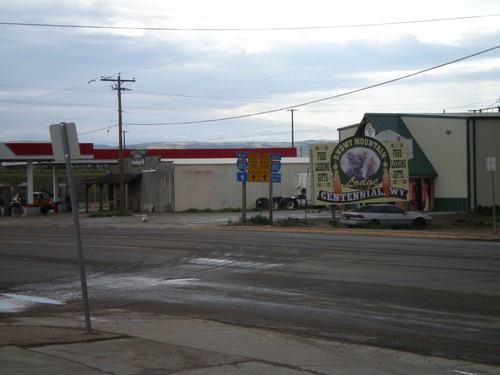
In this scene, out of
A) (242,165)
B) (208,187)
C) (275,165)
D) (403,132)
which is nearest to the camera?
(242,165)

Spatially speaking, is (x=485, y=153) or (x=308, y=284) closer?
(x=308, y=284)

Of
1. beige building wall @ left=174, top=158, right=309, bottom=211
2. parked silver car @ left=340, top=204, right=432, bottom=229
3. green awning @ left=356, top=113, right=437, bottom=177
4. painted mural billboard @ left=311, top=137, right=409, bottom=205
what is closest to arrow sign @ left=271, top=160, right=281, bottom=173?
painted mural billboard @ left=311, top=137, right=409, bottom=205

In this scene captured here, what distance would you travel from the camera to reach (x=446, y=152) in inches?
1715

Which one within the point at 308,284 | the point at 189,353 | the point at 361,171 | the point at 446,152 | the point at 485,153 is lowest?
the point at 308,284

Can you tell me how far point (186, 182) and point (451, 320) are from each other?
47.1 metres

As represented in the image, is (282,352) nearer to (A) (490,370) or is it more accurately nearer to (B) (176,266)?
(A) (490,370)

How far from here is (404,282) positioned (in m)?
13.8

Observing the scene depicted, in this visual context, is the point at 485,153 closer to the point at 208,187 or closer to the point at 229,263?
the point at 208,187

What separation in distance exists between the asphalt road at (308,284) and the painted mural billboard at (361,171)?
37.5ft

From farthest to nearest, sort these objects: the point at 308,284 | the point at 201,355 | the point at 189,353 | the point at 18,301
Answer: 1. the point at 308,284
2. the point at 18,301
3. the point at 189,353
4. the point at 201,355

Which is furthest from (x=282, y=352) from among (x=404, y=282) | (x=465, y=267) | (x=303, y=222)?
(x=303, y=222)

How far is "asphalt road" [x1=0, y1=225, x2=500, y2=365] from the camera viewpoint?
9.60 m

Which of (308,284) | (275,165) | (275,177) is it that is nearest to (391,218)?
(275,177)

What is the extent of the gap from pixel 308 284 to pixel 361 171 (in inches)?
883
